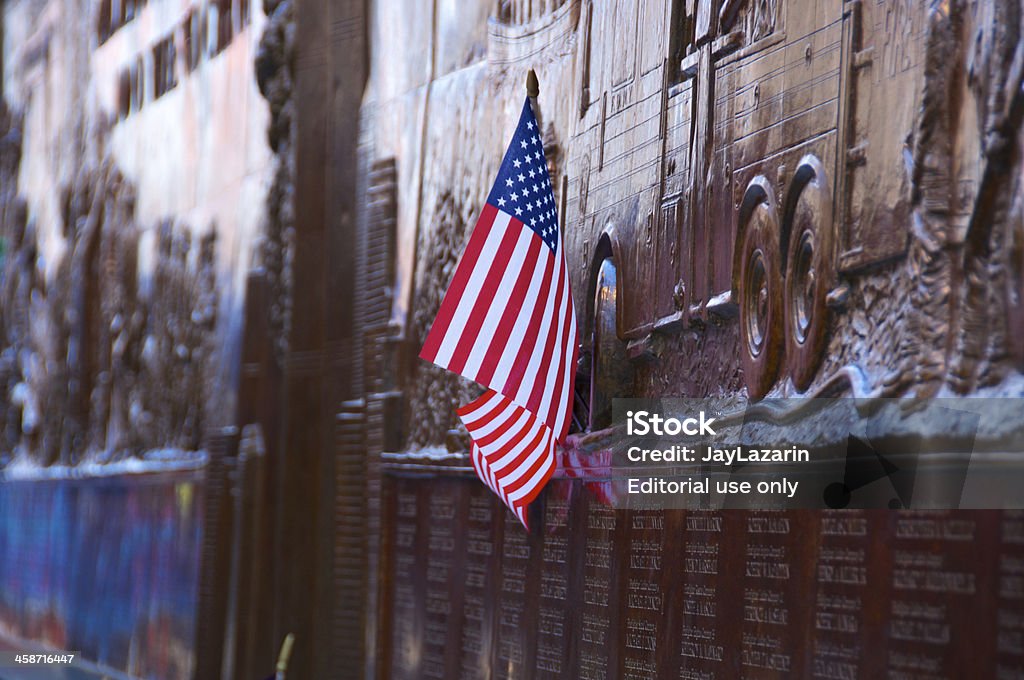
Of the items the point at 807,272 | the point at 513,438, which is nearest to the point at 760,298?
the point at 807,272

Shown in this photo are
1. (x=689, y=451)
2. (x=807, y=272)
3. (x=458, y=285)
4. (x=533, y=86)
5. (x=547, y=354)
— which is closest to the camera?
(x=807, y=272)

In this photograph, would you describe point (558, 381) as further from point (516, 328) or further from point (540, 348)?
point (516, 328)

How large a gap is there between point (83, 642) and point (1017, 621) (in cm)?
1560

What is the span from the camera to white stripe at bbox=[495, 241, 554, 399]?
25.2 ft

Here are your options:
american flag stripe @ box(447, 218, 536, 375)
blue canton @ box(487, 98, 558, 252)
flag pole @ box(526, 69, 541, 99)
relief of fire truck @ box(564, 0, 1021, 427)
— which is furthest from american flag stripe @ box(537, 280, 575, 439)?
flag pole @ box(526, 69, 541, 99)

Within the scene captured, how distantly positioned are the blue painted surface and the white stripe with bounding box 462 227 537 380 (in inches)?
313

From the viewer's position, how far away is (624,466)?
7.73m

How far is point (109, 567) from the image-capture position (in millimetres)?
18047

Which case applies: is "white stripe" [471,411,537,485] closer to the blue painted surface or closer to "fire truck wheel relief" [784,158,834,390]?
"fire truck wheel relief" [784,158,834,390]

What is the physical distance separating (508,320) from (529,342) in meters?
0.19

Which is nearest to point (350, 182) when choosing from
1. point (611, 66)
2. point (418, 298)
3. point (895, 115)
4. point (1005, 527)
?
point (418, 298)

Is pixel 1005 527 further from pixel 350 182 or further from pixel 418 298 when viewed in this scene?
pixel 350 182

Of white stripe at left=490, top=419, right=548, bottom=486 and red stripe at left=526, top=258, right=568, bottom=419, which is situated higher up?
red stripe at left=526, top=258, right=568, bottom=419

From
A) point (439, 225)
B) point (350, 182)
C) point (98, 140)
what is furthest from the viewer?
point (98, 140)
